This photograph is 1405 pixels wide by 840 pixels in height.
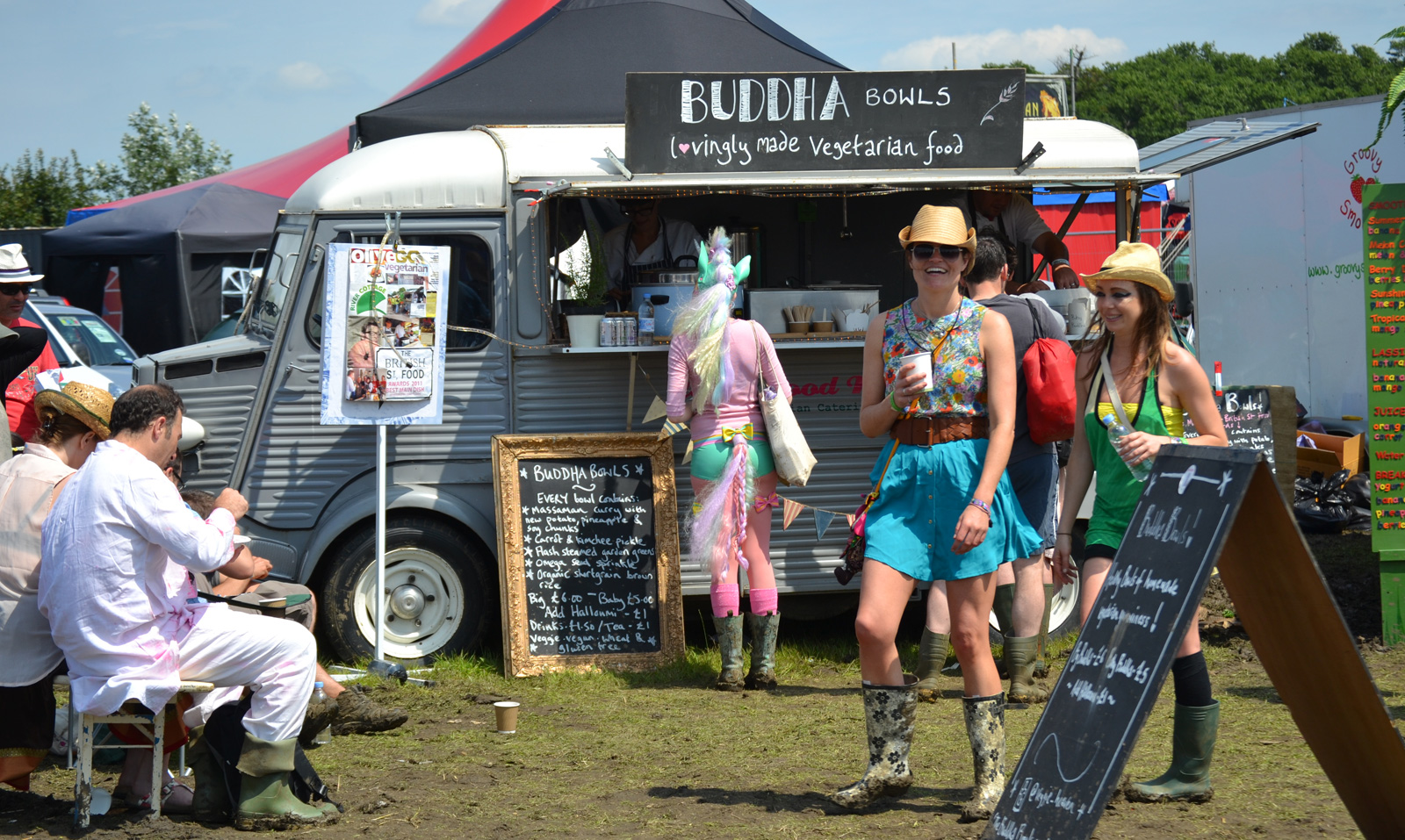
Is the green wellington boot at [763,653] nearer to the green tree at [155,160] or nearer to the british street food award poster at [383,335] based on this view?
the british street food award poster at [383,335]

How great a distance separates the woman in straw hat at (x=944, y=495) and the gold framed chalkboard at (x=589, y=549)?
2.59 meters

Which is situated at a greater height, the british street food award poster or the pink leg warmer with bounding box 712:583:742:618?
the british street food award poster

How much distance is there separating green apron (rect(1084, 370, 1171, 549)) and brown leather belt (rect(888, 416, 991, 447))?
39 cm

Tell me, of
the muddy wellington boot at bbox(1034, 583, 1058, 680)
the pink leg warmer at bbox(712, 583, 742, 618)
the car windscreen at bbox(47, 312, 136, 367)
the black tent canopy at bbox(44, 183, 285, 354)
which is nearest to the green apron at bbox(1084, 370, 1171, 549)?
the muddy wellington boot at bbox(1034, 583, 1058, 680)

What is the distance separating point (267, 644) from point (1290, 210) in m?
11.2

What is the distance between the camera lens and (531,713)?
5.73 m

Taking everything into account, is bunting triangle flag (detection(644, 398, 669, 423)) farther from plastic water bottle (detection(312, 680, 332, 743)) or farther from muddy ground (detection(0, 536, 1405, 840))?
plastic water bottle (detection(312, 680, 332, 743))

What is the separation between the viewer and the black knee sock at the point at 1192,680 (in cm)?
392

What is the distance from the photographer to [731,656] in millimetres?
6137

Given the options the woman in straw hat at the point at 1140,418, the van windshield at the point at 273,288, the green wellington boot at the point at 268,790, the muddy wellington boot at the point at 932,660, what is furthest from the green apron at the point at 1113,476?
the van windshield at the point at 273,288

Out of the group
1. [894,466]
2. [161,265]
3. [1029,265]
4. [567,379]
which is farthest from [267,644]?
[161,265]

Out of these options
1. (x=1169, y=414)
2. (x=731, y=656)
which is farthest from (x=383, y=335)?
(x=1169, y=414)

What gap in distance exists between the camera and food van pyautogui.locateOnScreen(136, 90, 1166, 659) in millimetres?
6438

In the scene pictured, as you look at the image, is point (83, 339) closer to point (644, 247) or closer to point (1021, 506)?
point (644, 247)
